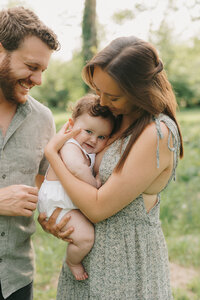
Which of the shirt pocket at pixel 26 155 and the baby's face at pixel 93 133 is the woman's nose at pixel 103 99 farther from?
the shirt pocket at pixel 26 155

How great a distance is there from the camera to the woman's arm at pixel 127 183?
73.4 inches

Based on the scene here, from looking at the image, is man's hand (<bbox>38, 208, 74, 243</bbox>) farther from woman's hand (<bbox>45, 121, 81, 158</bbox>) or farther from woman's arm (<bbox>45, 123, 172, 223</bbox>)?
woman's hand (<bbox>45, 121, 81, 158</bbox>)

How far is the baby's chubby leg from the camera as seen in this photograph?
2053 mm

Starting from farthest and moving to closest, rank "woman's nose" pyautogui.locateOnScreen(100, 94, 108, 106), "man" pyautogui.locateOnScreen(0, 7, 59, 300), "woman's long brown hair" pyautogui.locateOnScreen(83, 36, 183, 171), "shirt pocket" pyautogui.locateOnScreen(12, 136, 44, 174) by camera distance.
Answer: "shirt pocket" pyautogui.locateOnScreen(12, 136, 44, 174) < "man" pyautogui.locateOnScreen(0, 7, 59, 300) < "woman's nose" pyautogui.locateOnScreen(100, 94, 108, 106) < "woman's long brown hair" pyautogui.locateOnScreen(83, 36, 183, 171)

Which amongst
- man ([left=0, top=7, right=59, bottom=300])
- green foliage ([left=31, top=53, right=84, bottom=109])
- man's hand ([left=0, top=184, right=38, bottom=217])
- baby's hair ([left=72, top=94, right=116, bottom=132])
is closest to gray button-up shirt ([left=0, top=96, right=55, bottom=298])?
man ([left=0, top=7, right=59, bottom=300])

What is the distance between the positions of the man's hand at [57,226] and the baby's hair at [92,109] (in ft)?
2.17

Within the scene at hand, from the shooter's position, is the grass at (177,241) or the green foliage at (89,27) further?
the green foliage at (89,27)

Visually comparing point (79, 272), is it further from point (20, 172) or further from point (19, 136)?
point (19, 136)

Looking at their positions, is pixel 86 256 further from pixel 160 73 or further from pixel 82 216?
pixel 160 73

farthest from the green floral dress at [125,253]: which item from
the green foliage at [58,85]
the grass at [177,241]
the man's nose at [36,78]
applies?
the green foliage at [58,85]

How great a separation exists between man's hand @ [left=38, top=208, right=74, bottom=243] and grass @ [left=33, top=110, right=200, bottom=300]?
→ 1631 millimetres

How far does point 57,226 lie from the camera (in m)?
2.09

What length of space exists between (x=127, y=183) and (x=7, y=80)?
97 centimetres

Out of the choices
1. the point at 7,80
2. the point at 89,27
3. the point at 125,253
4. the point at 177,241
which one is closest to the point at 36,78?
the point at 7,80
